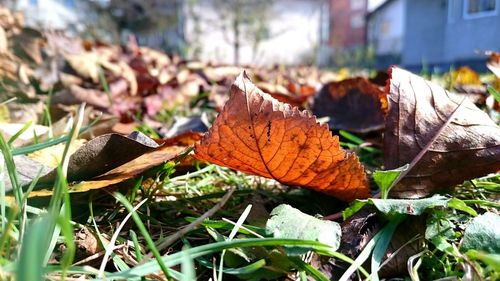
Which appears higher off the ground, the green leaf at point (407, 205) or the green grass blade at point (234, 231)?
the green leaf at point (407, 205)

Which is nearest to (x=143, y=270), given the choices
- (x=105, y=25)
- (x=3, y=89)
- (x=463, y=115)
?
(x=463, y=115)

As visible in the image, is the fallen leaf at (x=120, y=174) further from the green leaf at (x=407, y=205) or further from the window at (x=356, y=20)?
the window at (x=356, y=20)

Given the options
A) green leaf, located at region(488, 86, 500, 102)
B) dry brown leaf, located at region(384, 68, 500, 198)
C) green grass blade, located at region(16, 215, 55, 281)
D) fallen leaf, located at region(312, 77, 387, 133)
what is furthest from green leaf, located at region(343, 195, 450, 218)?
fallen leaf, located at region(312, 77, 387, 133)

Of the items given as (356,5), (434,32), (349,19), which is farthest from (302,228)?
(356,5)

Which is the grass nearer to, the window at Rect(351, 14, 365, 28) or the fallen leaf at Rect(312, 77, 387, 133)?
the fallen leaf at Rect(312, 77, 387, 133)

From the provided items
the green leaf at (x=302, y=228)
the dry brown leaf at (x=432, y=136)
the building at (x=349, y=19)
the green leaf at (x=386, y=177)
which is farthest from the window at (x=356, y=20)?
the green leaf at (x=302, y=228)

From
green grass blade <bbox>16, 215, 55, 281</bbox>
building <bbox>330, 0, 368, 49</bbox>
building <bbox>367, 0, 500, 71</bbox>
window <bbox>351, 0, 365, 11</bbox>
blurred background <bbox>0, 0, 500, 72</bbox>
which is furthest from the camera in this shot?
window <bbox>351, 0, 365, 11</bbox>
